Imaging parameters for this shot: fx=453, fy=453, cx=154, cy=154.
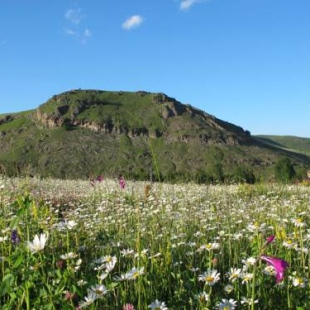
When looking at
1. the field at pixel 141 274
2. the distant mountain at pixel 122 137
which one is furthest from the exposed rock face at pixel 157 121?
the field at pixel 141 274

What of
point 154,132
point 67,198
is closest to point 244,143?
point 154,132

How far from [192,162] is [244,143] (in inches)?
1302

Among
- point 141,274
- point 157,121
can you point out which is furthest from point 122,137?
point 141,274

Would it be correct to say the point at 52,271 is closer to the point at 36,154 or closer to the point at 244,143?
the point at 36,154

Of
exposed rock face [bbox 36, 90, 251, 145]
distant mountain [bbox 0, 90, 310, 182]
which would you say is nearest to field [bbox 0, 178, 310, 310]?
distant mountain [bbox 0, 90, 310, 182]

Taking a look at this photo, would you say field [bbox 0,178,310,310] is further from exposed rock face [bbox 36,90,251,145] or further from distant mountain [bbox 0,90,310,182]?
exposed rock face [bbox 36,90,251,145]

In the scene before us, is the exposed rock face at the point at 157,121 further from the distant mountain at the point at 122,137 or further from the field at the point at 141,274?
the field at the point at 141,274

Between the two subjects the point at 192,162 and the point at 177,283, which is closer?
the point at 177,283

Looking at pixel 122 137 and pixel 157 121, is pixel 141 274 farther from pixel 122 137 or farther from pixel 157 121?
pixel 157 121

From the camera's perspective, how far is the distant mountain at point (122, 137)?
127 metres

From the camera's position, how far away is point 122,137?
151 meters

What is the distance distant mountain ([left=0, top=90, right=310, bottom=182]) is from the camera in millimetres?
126562

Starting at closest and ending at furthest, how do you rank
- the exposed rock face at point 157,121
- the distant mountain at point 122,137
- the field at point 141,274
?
the field at point 141,274 < the distant mountain at point 122,137 < the exposed rock face at point 157,121

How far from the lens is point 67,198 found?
1120 centimetres
